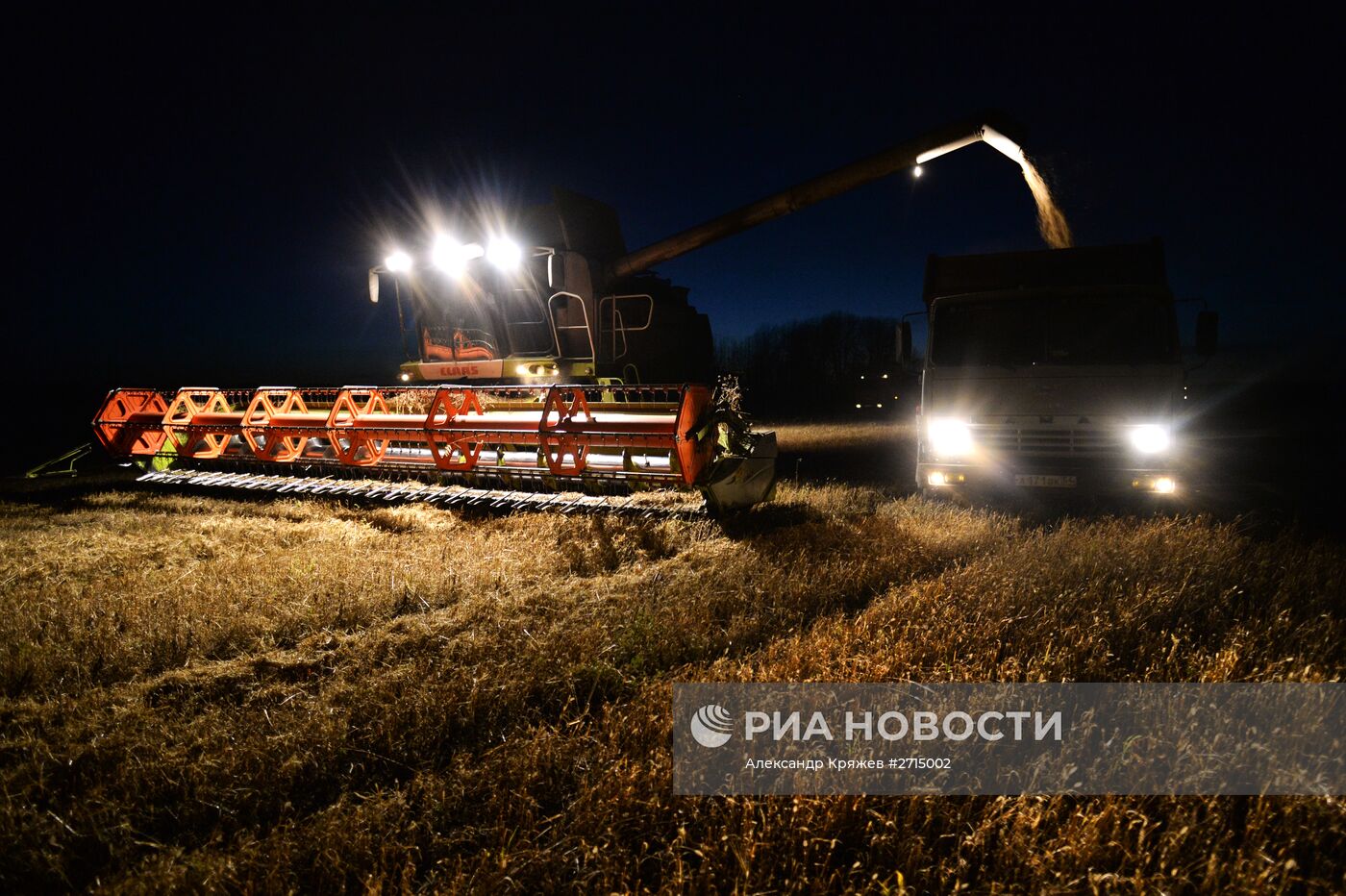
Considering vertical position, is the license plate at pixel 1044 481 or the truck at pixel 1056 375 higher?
the truck at pixel 1056 375

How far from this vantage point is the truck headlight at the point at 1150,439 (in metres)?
5.29

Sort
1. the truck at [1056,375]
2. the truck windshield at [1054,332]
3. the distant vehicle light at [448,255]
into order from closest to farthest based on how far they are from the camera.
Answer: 1. the truck at [1056,375]
2. the truck windshield at [1054,332]
3. the distant vehicle light at [448,255]

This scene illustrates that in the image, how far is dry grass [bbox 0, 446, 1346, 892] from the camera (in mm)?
1599

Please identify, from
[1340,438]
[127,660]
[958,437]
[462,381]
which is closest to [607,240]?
[462,381]

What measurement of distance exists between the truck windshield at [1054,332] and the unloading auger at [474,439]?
7.34 feet

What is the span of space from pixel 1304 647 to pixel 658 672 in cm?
304

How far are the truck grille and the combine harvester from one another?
7.41 ft

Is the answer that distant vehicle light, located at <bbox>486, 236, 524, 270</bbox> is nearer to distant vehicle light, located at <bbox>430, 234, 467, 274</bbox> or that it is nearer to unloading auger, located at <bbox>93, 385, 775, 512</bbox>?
distant vehicle light, located at <bbox>430, 234, 467, 274</bbox>

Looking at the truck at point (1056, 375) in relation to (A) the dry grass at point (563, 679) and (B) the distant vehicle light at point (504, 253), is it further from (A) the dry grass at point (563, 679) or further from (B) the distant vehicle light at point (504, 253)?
(B) the distant vehicle light at point (504, 253)

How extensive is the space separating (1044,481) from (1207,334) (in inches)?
86.5

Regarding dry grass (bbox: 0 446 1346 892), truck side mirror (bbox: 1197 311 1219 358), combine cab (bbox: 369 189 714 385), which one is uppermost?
combine cab (bbox: 369 189 714 385)

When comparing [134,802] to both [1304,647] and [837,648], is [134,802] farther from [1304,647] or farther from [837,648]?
[1304,647]

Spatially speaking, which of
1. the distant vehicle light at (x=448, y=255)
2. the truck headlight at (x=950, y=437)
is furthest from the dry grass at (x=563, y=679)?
the distant vehicle light at (x=448, y=255)

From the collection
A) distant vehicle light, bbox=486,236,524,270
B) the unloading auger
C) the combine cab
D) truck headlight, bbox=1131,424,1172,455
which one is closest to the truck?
truck headlight, bbox=1131,424,1172,455
